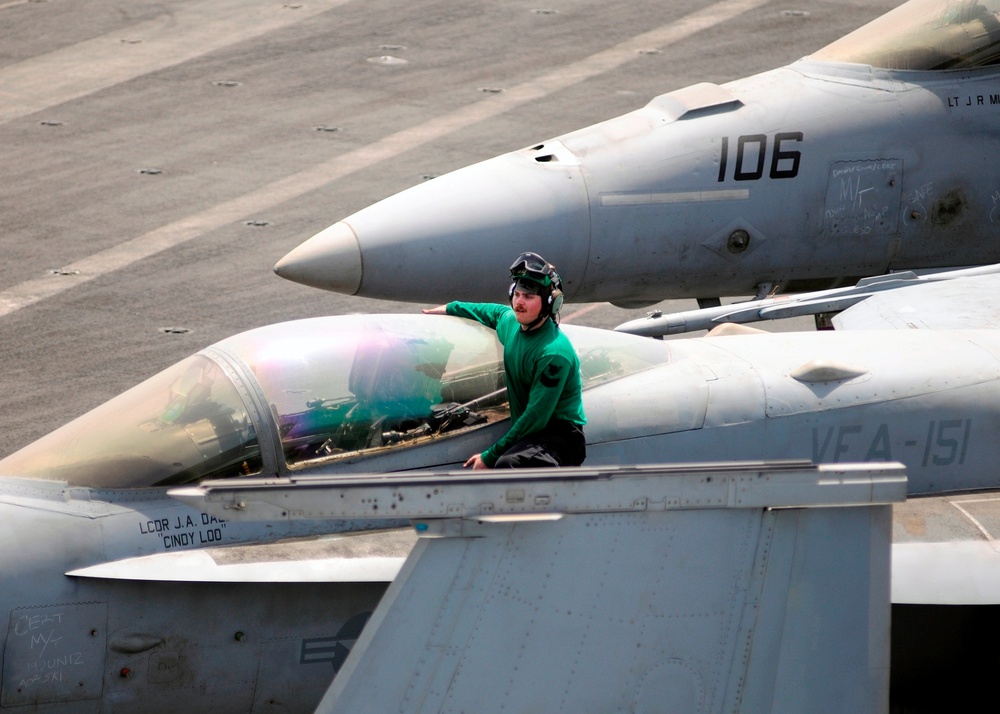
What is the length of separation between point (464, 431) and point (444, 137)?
1188 centimetres

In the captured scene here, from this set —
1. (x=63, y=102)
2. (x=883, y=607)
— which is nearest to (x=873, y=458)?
(x=883, y=607)

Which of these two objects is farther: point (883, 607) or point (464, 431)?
point (464, 431)

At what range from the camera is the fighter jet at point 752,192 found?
8.06 m

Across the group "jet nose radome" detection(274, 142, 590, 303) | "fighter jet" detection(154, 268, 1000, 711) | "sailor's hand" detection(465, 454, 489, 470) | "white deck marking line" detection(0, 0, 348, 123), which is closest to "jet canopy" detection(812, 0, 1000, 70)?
"jet nose radome" detection(274, 142, 590, 303)

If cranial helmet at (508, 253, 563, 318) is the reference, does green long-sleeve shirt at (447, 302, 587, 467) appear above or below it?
below

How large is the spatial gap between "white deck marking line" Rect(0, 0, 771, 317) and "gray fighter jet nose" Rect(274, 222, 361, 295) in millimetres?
6093

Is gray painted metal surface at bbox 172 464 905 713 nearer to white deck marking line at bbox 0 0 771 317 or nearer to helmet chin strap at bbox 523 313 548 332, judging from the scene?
helmet chin strap at bbox 523 313 548 332

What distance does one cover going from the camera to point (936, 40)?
876 centimetres

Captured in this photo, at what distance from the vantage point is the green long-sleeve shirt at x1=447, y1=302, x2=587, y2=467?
5.39 m

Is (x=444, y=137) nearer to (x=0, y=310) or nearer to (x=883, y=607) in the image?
(x=0, y=310)

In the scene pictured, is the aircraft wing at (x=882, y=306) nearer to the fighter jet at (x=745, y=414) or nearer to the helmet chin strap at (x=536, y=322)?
the fighter jet at (x=745, y=414)

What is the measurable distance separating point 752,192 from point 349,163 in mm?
8804

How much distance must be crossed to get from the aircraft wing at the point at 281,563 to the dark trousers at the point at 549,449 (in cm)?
61

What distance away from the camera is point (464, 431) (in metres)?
5.63
